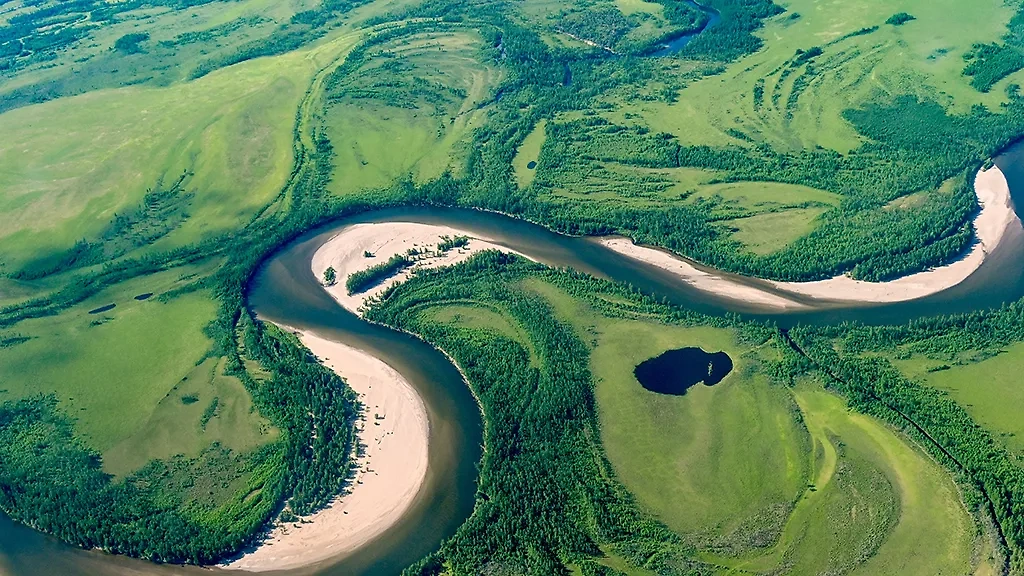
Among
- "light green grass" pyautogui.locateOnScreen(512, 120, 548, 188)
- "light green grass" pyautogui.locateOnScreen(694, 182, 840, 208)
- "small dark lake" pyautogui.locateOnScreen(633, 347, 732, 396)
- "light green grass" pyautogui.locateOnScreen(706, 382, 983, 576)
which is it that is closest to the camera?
"light green grass" pyautogui.locateOnScreen(706, 382, 983, 576)

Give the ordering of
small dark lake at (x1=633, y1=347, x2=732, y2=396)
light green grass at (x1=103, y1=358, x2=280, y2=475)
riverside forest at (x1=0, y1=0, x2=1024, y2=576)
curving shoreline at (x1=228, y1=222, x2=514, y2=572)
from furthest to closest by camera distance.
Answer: small dark lake at (x1=633, y1=347, x2=732, y2=396), light green grass at (x1=103, y1=358, x2=280, y2=475), riverside forest at (x1=0, y1=0, x2=1024, y2=576), curving shoreline at (x1=228, y1=222, x2=514, y2=572)

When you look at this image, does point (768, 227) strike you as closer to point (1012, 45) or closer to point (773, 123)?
point (773, 123)

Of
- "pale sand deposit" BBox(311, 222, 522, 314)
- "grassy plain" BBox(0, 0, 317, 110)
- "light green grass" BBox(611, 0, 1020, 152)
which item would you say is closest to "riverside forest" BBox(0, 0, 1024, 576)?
"pale sand deposit" BBox(311, 222, 522, 314)

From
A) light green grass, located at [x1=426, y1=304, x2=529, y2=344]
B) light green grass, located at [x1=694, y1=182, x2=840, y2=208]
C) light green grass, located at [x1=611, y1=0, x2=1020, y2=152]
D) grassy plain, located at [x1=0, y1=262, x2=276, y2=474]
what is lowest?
grassy plain, located at [x1=0, y1=262, x2=276, y2=474]

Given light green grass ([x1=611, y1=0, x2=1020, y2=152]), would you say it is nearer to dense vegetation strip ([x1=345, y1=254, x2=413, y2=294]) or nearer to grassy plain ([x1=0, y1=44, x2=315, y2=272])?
dense vegetation strip ([x1=345, y1=254, x2=413, y2=294])

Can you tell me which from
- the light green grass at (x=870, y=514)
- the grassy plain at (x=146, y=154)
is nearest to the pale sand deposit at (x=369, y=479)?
the light green grass at (x=870, y=514)

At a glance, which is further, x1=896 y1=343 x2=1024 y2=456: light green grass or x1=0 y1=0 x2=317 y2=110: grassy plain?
x1=0 y1=0 x2=317 y2=110: grassy plain
